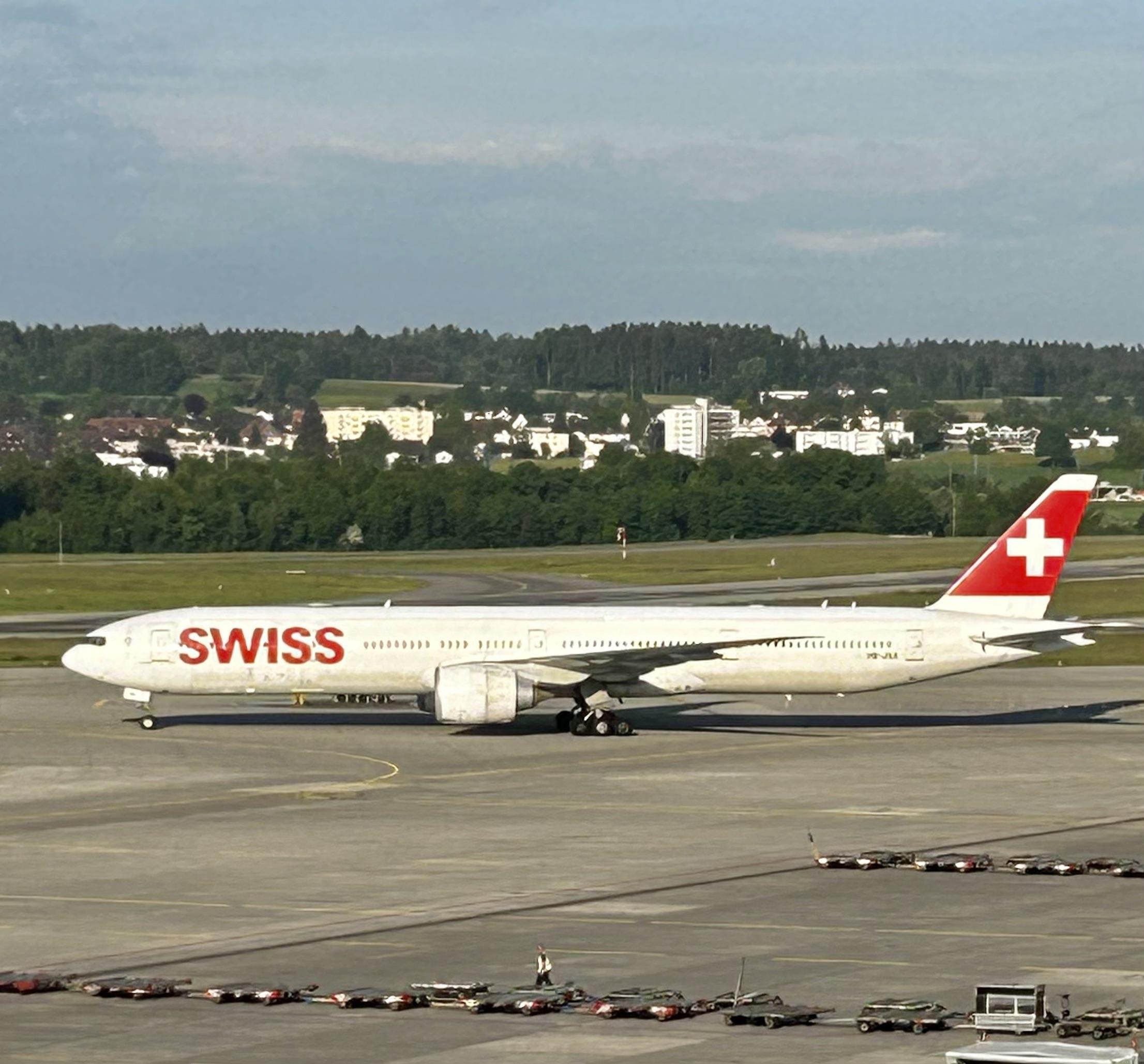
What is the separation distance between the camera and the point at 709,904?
116 feet

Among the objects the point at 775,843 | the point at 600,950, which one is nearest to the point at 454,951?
the point at 600,950

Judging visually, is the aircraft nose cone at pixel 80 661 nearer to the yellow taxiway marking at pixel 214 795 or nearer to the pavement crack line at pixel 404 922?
the yellow taxiway marking at pixel 214 795

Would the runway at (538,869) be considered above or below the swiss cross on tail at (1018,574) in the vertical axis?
below

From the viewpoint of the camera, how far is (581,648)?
200ft

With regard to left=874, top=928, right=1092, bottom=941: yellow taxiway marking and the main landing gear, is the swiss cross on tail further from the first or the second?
left=874, top=928, right=1092, bottom=941: yellow taxiway marking

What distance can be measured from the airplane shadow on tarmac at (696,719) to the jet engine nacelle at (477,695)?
8.87ft

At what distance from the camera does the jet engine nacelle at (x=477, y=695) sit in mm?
58969

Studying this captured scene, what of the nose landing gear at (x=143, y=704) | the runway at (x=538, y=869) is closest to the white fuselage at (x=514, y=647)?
the nose landing gear at (x=143, y=704)

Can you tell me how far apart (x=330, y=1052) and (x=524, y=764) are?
99.8ft

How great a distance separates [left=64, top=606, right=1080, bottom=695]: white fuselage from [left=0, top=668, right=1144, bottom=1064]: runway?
1.78 meters

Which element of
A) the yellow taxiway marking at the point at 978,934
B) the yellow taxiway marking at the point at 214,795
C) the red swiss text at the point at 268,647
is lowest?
the yellow taxiway marking at the point at 214,795

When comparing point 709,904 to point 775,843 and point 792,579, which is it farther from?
point 792,579

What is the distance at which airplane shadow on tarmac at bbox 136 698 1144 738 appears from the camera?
63844 millimetres

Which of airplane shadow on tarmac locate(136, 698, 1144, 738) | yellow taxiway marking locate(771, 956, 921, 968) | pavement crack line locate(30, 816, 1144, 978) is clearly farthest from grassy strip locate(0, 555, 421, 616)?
yellow taxiway marking locate(771, 956, 921, 968)
